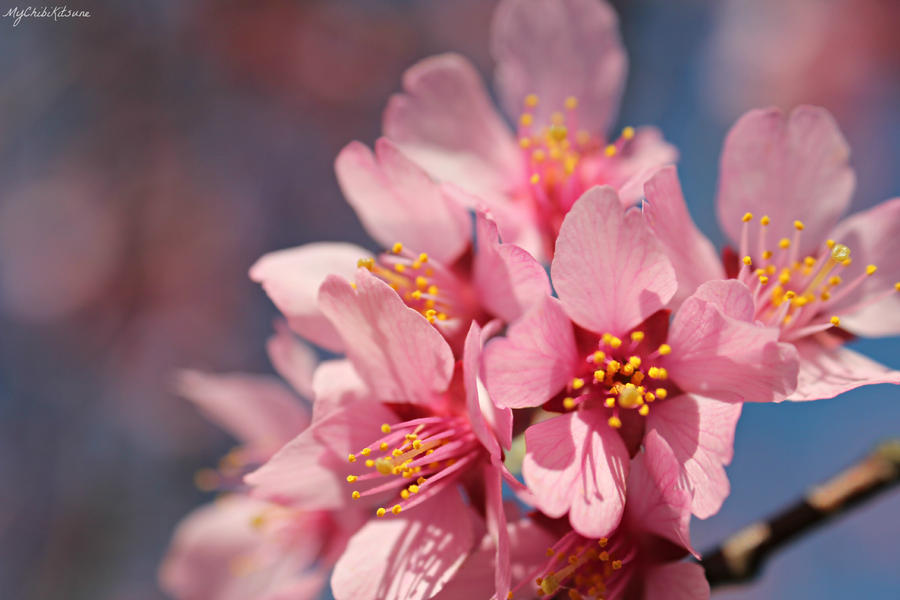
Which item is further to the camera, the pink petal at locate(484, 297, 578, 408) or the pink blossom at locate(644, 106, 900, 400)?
the pink blossom at locate(644, 106, 900, 400)

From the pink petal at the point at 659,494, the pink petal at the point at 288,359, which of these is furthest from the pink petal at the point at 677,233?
the pink petal at the point at 288,359

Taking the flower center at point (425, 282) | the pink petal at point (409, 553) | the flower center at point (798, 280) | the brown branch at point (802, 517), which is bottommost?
the brown branch at point (802, 517)

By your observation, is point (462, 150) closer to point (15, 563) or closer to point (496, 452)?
point (496, 452)

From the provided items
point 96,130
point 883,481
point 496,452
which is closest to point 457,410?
point 496,452

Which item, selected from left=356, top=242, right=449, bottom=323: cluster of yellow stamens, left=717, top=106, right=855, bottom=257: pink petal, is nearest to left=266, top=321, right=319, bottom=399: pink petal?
left=356, top=242, right=449, bottom=323: cluster of yellow stamens

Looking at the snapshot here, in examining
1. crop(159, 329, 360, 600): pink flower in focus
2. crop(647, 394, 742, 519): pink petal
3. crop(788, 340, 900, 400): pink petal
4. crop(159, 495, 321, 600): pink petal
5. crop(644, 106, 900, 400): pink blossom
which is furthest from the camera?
crop(159, 495, 321, 600): pink petal

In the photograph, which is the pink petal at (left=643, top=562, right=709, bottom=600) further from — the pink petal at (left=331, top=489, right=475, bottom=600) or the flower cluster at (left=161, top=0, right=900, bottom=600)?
the pink petal at (left=331, top=489, right=475, bottom=600)

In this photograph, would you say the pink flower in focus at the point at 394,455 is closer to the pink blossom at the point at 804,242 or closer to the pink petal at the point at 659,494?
the pink petal at the point at 659,494

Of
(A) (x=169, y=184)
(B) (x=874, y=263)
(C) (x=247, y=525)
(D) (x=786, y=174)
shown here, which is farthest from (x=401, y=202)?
(A) (x=169, y=184)
